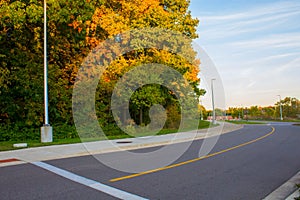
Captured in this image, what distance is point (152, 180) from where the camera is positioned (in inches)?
271

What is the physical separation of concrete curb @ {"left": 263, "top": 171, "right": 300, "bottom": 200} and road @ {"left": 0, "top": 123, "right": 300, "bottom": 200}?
0.14 metres

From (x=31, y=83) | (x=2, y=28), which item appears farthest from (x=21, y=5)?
(x=31, y=83)

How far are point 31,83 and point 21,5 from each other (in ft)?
15.7

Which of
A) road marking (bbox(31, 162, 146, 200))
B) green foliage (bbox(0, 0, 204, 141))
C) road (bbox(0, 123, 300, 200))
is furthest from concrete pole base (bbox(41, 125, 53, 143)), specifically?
road marking (bbox(31, 162, 146, 200))

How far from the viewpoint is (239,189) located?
6.11 metres

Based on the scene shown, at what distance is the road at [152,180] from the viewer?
575 cm

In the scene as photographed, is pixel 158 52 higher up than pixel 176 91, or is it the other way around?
pixel 158 52

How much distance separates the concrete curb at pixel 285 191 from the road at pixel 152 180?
0.14 m

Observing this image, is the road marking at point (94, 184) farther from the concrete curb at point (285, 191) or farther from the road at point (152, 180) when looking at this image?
the concrete curb at point (285, 191)

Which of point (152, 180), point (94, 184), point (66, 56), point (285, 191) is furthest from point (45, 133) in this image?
point (285, 191)

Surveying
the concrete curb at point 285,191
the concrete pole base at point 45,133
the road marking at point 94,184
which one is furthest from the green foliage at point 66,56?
the concrete curb at point 285,191

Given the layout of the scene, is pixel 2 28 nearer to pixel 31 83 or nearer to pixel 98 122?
pixel 31 83

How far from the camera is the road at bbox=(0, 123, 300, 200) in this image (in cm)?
575

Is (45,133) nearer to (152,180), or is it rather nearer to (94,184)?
(94,184)
